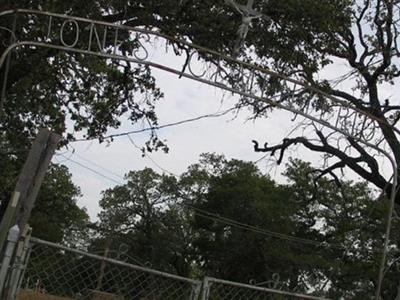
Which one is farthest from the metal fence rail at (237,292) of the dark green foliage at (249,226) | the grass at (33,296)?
the dark green foliage at (249,226)

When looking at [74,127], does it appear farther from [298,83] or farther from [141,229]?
[141,229]

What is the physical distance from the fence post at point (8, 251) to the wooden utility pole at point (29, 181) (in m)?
0.04

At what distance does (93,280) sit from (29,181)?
5.96ft

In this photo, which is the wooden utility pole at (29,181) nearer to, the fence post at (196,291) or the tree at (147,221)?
the fence post at (196,291)

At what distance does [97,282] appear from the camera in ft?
18.1

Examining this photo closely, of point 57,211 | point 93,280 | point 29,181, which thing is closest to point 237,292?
point 93,280

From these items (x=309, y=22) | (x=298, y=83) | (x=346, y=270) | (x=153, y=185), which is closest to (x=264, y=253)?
(x=346, y=270)

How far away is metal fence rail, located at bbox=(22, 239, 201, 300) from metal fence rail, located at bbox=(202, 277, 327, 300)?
13 cm

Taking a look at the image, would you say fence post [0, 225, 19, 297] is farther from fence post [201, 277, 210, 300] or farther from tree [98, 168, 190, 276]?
tree [98, 168, 190, 276]

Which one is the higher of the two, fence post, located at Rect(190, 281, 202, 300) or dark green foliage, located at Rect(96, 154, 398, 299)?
dark green foliage, located at Rect(96, 154, 398, 299)

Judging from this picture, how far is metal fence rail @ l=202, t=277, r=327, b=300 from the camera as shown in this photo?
5.49 m

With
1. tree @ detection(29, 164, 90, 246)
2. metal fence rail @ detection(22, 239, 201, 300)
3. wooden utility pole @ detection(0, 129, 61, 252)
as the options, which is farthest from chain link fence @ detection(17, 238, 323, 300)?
tree @ detection(29, 164, 90, 246)

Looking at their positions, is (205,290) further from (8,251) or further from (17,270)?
(8,251)

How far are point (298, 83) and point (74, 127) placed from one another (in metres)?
8.34
